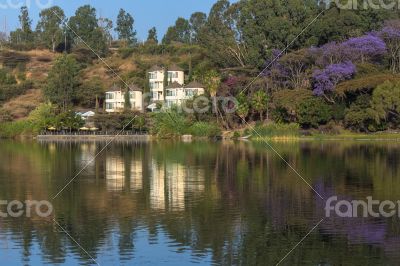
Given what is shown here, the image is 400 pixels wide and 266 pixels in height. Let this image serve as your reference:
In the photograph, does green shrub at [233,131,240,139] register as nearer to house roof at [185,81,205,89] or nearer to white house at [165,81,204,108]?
white house at [165,81,204,108]

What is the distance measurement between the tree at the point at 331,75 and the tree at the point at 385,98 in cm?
645

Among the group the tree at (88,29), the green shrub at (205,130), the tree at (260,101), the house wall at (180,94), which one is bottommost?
the green shrub at (205,130)

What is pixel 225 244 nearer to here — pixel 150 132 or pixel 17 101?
pixel 150 132

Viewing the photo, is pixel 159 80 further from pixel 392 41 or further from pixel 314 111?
pixel 392 41

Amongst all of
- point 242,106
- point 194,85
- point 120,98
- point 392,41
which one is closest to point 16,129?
point 120,98

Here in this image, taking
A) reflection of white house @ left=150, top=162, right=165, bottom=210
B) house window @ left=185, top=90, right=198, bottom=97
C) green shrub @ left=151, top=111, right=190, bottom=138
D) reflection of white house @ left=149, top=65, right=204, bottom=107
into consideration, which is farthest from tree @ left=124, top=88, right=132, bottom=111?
reflection of white house @ left=150, top=162, right=165, bottom=210

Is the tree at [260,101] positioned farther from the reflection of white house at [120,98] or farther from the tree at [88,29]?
the tree at [88,29]

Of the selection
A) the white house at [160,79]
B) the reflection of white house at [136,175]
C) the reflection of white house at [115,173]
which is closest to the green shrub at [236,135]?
the white house at [160,79]

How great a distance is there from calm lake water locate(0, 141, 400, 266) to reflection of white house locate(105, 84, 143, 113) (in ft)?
229

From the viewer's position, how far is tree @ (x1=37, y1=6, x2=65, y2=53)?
17425 cm

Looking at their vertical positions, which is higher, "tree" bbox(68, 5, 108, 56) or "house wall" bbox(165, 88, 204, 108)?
"tree" bbox(68, 5, 108, 56)

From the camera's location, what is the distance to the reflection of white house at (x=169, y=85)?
108375 mm

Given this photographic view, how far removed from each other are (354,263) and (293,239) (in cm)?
307

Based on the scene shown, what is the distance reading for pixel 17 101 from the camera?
424ft
